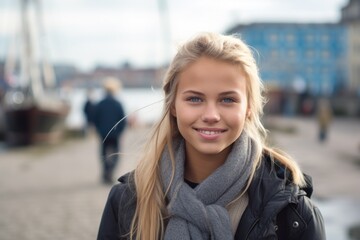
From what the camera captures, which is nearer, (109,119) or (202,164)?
(202,164)

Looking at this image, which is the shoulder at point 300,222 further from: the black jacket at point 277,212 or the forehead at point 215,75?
the forehead at point 215,75

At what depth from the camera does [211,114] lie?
2.21 metres

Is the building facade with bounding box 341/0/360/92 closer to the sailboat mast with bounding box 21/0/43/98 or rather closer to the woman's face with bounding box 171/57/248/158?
the sailboat mast with bounding box 21/0/43/98

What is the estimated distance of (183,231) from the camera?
2.18 meters

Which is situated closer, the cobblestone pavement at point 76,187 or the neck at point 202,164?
the neck at point 202,164

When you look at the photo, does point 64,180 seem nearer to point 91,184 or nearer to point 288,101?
point 91,184

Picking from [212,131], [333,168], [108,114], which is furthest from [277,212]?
[333,168]

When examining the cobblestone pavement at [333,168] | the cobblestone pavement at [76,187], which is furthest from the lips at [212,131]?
the cobblestone pavement at [333,168]

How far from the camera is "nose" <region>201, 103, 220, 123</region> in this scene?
87.0 inches

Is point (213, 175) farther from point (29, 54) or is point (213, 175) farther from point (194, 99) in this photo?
point (29, 54)

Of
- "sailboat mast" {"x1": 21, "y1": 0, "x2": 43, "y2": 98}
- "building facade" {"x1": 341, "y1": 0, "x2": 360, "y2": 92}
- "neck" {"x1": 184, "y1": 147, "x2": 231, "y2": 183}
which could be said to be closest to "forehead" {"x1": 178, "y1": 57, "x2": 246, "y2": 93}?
"neck" {"x1": 184, "y1": 147, "x2": 231, "y2": 183}

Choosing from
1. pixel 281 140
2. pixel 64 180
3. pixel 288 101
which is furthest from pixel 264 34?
pixel 64 180

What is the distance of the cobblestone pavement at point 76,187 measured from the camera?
7137 mm

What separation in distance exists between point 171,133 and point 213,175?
307mm
